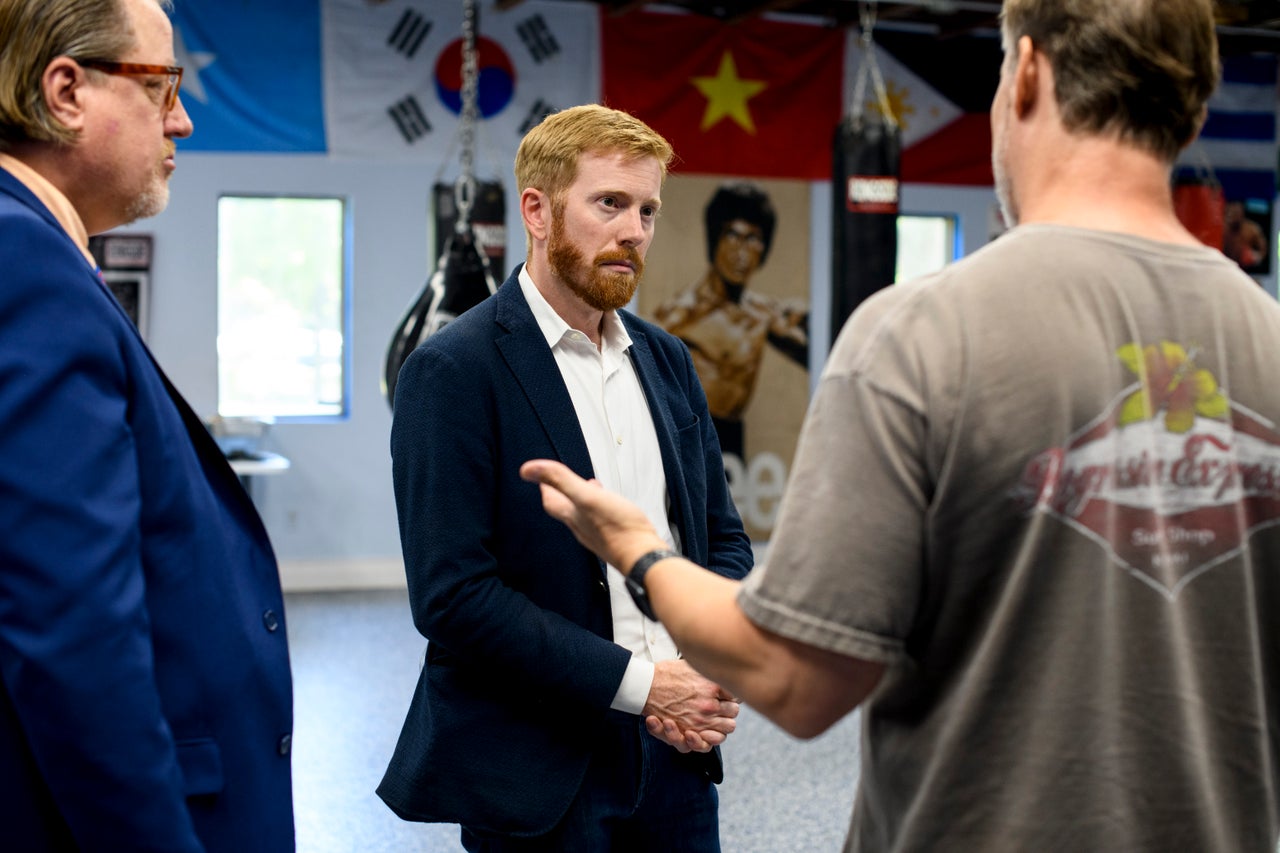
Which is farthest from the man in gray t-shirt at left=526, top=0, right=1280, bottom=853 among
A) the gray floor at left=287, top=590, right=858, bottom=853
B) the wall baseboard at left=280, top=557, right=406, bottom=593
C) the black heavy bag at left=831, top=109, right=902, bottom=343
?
the wall baseboard at left=280, top=557, right=406, bottom=593

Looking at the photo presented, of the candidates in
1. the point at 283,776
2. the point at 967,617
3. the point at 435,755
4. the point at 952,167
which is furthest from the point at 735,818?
the point at 952,167

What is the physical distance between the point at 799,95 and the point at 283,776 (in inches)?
265

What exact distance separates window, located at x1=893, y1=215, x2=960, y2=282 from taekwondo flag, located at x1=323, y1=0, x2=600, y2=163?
7.97 ft

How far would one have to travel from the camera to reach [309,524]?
7.13 m

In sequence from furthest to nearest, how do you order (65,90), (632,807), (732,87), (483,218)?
(732,87)
(483,218)
(632,807)
(65,90)

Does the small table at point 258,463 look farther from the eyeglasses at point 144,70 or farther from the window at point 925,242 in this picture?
the eyeglasses at point 144,70

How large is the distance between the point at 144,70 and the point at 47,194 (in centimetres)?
16

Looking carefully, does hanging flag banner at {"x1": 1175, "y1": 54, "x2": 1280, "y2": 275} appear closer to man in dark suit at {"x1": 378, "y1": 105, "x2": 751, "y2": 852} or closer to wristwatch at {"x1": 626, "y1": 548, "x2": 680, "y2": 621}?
man in dark suit at {"x1": 378, "y1": 105, "x2": 751, "y2": 852}

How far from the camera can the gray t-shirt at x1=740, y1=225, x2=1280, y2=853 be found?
940 mm

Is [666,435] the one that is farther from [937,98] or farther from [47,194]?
[937,98]

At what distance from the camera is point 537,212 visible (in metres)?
1.91

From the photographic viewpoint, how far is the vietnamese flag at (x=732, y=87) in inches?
280

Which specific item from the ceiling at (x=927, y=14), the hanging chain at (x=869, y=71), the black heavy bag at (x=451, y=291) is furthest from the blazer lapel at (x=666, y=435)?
the ceiling at (x=927, y=14)

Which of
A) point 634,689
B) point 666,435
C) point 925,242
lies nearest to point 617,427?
point 666,435
